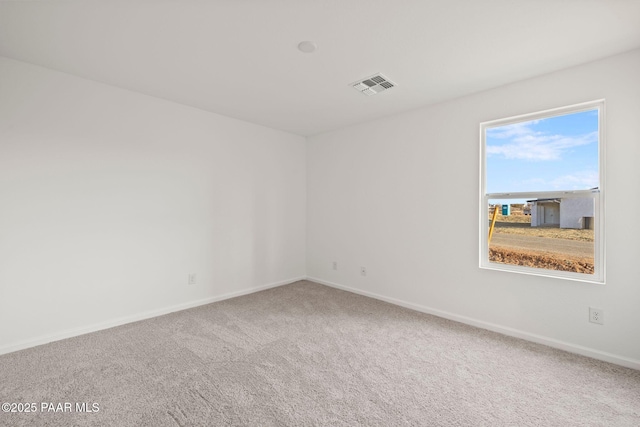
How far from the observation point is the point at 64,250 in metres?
2.55

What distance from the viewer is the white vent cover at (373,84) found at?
8.59 feet

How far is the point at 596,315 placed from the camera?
7.46 ft

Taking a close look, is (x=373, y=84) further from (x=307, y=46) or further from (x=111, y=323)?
(x=111, y=323)

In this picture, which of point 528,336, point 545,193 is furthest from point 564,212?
point 528,336

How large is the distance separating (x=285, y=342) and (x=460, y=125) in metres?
2.92

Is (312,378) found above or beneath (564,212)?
beneath

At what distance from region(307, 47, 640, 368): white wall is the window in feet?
0.36

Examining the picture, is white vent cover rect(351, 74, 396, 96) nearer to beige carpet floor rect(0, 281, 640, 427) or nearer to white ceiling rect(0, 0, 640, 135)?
white ceiling rect(0, 0, 640, 135)

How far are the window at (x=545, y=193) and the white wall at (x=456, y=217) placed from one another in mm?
109

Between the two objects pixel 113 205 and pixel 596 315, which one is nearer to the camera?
pixel 596 315

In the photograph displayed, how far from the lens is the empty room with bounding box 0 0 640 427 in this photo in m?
1.78

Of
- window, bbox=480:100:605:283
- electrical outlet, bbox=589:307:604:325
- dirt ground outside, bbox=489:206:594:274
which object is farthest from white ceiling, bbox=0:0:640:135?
electrical outlet, bbox=589:307:604:325

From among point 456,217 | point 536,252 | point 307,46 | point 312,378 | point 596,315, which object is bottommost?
point 312,378

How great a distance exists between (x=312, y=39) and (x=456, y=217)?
7.62 feet
